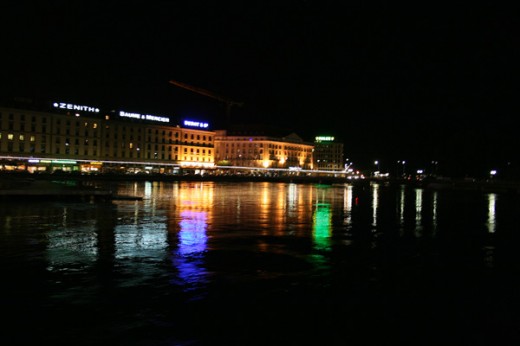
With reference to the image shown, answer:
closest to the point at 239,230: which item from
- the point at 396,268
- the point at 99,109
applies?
the point at 396,268

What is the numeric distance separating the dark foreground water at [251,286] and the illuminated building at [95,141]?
112 m

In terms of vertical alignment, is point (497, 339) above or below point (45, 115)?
below

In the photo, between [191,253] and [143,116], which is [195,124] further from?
[191,253]

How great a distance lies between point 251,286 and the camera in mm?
13055

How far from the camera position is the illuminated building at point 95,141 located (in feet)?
412

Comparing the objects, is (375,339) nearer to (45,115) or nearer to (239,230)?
(239,230)

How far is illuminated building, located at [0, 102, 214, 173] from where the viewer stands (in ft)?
412

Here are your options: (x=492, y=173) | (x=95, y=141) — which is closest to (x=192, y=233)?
(x=492, y=173)

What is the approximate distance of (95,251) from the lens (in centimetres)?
1767

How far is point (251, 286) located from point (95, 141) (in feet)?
457

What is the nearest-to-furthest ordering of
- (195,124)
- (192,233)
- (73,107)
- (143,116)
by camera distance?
(192,233), (73,107), (143,116), (195,124)

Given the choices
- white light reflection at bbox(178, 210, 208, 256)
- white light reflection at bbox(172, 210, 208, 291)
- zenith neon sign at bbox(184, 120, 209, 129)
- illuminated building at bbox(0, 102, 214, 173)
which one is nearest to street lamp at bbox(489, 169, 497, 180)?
illuminated building at bbox(0, 102, 214, 173)

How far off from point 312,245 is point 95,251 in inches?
323

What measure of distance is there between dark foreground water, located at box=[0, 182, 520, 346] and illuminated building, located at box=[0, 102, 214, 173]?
111590 mm
